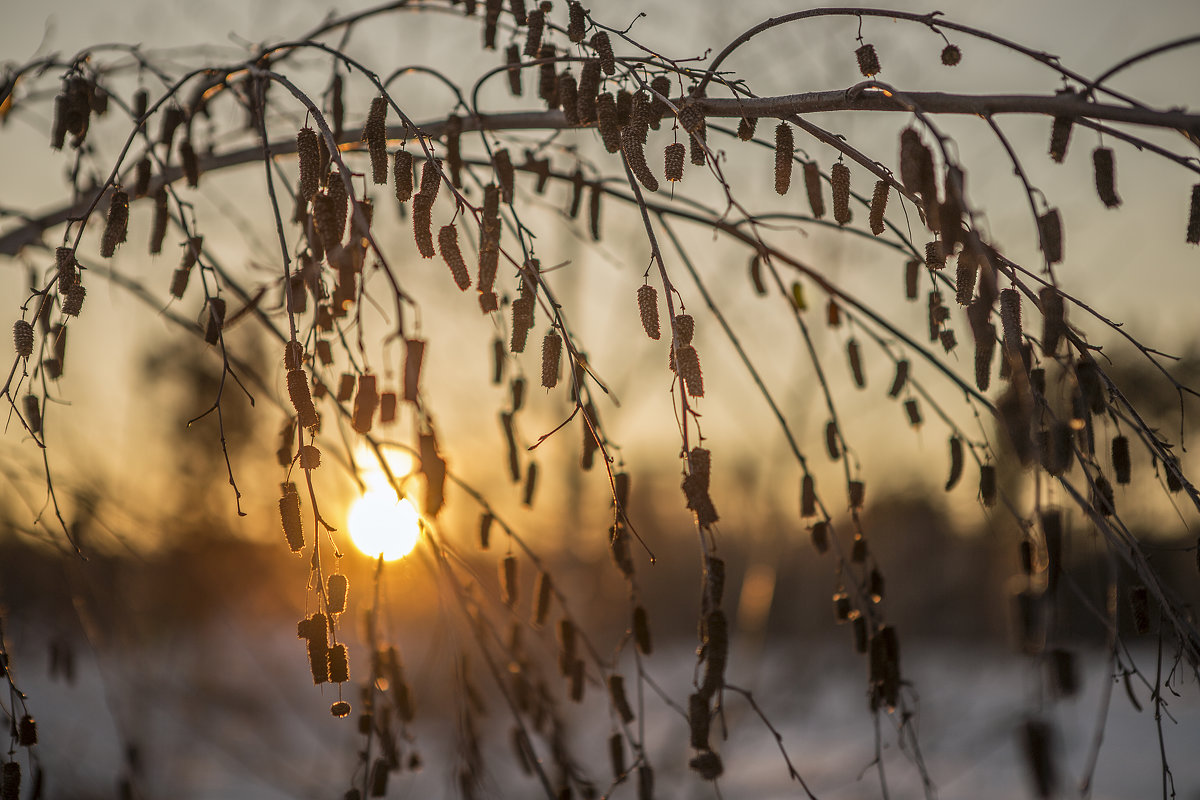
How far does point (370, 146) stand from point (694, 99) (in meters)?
0.55

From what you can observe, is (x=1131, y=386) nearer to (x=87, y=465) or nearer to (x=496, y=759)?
(x=496, y=759)

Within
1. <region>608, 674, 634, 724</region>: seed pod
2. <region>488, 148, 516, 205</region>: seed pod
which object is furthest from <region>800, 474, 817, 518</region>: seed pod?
A: <region>488, 148, 516, 205</region>: seed pod

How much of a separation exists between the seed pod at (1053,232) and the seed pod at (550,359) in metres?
A: 0.70

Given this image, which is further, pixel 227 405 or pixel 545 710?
pixel 227 405

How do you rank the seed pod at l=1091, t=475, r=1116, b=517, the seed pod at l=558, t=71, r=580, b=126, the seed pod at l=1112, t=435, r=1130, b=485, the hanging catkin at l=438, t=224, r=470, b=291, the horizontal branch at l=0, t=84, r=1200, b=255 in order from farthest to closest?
1. the seed pod at l=558, t=71, r=580, b=126
2. the seed pod at l=1112, t=435, r=1130, b=485
3. the seed pod at l=1091, t=475, r=1116, b=517
4. the hanging catkin at l=438, t=224, r=470, b=291
5. the horizontal branch at l=0, t=84, r=1200, b=255

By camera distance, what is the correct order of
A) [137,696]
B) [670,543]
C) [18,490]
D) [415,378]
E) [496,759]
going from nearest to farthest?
[415,378]
[18,490]
[137,696]
[496,759]
[670,543]

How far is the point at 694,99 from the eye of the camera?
1.47 metres

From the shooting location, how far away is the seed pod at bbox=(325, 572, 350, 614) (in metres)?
1.23

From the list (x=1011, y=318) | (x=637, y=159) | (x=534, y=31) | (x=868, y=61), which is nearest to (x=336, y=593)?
(x=637, y=159)

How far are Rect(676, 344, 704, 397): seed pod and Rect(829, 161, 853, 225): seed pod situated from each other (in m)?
0.47

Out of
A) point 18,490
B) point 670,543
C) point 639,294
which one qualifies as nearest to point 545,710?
point 639,294

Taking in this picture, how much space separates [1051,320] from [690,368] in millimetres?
487

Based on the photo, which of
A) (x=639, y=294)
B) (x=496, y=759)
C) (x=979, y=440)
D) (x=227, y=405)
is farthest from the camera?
(x=227, y=405)

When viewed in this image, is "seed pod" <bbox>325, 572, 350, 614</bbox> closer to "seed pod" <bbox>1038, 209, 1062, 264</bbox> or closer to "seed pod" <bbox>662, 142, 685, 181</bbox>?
"seed pod" <bbox>662, 142, 685, 181</bbox>
